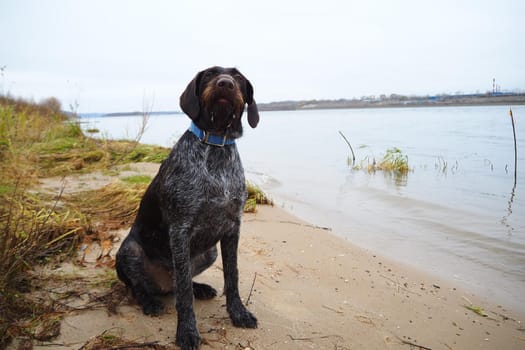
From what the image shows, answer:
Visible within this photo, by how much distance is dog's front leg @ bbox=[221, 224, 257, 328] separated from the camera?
313cm

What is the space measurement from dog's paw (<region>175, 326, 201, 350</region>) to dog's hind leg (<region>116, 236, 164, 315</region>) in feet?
1.51

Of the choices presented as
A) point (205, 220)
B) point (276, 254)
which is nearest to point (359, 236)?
point (276, 254)

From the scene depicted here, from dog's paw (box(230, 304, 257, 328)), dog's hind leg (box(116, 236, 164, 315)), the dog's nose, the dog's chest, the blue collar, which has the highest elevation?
the dog's nose

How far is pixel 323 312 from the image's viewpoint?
11.2ft

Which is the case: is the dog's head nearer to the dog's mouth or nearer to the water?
the dog's mouth

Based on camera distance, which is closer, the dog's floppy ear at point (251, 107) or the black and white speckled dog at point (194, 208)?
the black and white speckled dog at point (194, 208)

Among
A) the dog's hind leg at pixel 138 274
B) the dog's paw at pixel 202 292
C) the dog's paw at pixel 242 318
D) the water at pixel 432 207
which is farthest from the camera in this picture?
the water at pixel 432 207

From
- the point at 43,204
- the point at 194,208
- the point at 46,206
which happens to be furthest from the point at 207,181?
the point at 43,204

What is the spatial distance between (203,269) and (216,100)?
1.61 meters

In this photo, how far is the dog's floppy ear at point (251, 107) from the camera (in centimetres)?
336

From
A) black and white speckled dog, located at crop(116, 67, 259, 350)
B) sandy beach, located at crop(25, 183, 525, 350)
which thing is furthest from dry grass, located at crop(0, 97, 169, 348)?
black and white speckled dog, located at crop(116, 67, 259, 350)

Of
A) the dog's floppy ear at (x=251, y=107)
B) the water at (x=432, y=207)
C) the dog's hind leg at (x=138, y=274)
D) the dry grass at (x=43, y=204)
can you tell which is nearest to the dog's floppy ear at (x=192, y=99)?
the dog's floppy ear at (x=251, y=107)

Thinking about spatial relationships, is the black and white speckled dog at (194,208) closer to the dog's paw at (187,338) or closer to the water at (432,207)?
the dog's paw at (187,338)

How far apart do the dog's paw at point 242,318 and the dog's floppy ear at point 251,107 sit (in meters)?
1.59
